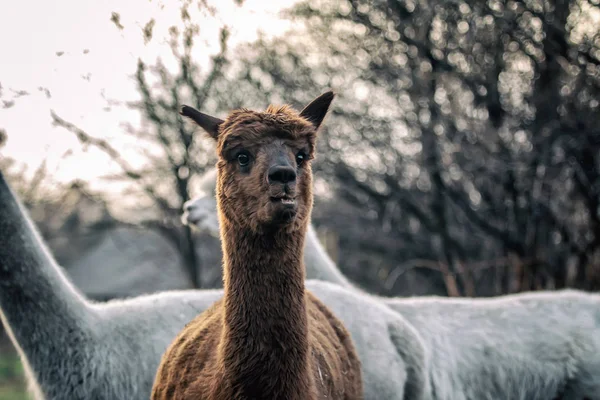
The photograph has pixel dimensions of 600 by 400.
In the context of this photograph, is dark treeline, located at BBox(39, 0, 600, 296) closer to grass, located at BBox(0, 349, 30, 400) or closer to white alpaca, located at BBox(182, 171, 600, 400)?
white alpaca, located at BBox(182, 171, 600, 400)

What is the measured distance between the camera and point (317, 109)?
3.28 metres

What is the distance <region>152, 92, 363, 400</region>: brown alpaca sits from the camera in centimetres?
266

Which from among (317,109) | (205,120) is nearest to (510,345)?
(317,109)

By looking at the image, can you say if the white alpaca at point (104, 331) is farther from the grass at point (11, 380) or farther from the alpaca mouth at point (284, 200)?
the grass at point (11, 380)

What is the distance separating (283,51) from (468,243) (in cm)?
387

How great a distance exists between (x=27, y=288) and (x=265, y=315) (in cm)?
191

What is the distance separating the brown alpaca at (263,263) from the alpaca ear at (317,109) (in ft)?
0.57

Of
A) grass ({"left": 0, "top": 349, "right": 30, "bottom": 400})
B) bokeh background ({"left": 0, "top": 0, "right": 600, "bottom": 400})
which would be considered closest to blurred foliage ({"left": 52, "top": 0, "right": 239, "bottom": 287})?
bokeh background ({"left": 0, "top": 0, "right": 600, "bottom": 400})

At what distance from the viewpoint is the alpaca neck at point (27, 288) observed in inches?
155

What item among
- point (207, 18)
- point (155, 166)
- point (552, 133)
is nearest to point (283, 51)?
point (155, 166)

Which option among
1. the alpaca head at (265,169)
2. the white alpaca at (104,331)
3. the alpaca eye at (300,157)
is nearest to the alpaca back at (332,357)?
the white alpaca at (104,331)

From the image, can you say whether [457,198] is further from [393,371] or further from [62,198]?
[62,198]

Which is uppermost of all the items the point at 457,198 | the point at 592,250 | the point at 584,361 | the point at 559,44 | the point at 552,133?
the point at 559,44

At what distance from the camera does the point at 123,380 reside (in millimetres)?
4277
